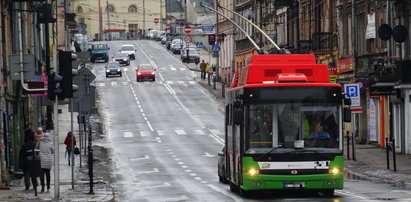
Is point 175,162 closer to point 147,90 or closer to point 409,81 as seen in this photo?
point 409,81

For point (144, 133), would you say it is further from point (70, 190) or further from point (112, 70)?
point (112, 70)

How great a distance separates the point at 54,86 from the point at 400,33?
22.1 metres

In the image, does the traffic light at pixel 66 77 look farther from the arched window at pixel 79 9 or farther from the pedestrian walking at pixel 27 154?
the arched window at pixel 79 9

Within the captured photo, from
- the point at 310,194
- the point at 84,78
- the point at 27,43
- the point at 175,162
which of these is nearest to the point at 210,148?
the point at 175,162

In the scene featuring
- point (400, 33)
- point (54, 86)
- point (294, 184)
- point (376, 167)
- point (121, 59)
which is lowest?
point (376, 167)

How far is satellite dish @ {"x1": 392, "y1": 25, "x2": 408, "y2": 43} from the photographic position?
44.5 m

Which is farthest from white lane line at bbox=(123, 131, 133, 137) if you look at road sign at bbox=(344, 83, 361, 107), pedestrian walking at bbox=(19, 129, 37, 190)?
pedestrian walking at bbox=(19, 129, 37, 190)

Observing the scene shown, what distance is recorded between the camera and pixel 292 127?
2384cm

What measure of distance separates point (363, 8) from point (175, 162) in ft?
51.0

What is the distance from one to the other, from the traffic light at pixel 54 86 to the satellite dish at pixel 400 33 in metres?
22.0

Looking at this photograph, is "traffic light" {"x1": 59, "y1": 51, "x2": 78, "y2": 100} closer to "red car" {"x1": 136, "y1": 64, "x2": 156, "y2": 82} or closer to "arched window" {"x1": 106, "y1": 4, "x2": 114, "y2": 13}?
"red car" {"x1": 136, "y1": 64, "x2": 156, "y2": 82}

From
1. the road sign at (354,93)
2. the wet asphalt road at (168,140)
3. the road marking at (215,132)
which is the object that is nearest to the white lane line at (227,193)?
the wet asphalt road at (168,140)

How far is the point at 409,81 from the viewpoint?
143 ft

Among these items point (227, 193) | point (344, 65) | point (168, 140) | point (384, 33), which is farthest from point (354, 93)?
point (344, 65)
